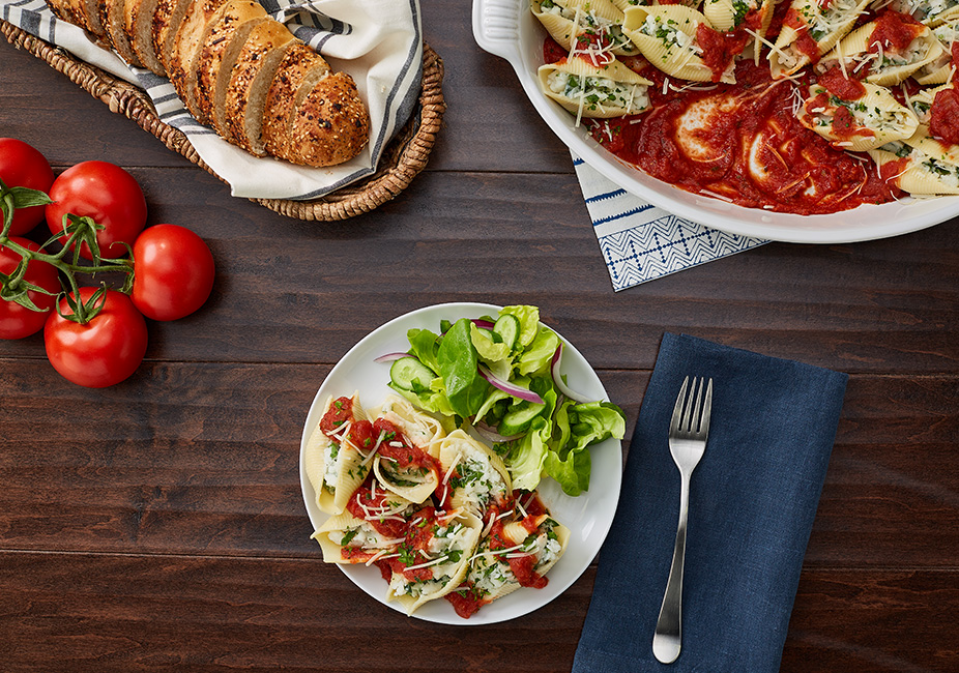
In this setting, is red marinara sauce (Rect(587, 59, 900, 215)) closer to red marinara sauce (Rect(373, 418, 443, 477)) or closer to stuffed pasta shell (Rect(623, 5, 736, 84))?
stuffed pasta shell (Rect(623, 5, 736, 84))

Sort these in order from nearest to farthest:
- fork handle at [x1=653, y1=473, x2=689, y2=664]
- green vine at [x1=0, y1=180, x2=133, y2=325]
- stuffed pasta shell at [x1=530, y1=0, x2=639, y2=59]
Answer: green vine at [x1=0, y1=180, x2=133, y2=325], stuffed pasta shell at [x1=530, y1=0, x2=639, y2=59], fork handle at [x1=653, y1=473, x2=689, y2=664]

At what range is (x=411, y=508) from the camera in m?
1.60

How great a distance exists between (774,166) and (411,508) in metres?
1.27

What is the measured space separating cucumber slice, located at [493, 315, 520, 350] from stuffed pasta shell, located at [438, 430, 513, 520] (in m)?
0.25

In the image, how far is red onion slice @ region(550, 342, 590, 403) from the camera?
1.56 m

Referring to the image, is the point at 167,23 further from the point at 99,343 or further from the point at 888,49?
the point at 888,49

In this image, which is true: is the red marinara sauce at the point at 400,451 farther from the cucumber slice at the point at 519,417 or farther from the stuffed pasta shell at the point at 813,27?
the stuffed pasta shell at the point at 813,27

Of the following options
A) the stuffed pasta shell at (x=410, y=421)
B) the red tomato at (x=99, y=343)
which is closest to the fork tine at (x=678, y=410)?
the stuffed pasta shell at (x=410, y=421)

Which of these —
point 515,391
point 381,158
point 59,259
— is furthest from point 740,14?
point 59,259

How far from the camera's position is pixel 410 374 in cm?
157

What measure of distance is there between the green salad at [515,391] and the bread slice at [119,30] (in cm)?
98

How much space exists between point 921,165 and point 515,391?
3.79 ft

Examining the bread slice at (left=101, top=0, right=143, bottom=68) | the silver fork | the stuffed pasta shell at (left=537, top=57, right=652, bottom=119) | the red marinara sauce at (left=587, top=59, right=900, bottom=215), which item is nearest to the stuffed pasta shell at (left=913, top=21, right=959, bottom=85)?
the red marinara sauce at (left=587, top=59, right=900, bottom=215)

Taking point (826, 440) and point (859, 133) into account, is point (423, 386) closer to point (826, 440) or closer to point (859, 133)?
point (826, 440)
